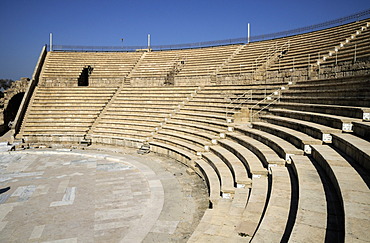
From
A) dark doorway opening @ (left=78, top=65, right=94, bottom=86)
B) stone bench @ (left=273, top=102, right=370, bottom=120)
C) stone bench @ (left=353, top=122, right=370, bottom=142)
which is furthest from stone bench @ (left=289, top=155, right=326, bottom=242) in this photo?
dark doorway opening @ (left=78, top=65, right=94, bottom=86)

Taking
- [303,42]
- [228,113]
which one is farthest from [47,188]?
[303,42]

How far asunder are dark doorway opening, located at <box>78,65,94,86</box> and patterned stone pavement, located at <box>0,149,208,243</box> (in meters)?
11.9

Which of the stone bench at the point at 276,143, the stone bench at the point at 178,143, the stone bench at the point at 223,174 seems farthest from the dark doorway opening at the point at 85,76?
the stone bench at the point at 276,143

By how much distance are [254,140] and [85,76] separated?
18.9 m

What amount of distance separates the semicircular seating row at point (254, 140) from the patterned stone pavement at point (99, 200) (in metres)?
0.90

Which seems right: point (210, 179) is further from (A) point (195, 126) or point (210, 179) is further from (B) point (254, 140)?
(A) point (195, 126)

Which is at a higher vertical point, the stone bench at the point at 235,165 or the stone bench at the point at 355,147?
the stone bench at the point at 355,147

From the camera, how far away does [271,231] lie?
12.9 feet

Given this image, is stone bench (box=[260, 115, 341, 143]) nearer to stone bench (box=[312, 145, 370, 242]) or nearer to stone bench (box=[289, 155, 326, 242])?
stone bench (box=[312, 145, 370, 242])

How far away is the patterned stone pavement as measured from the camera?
6160 mm

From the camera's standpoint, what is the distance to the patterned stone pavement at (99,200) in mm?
6160

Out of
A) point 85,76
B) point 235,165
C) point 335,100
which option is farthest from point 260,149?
point 85,76

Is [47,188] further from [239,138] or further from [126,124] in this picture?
[126,124]

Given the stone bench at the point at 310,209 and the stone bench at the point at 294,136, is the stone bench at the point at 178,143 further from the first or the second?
the stone bench at the point at 310,209
